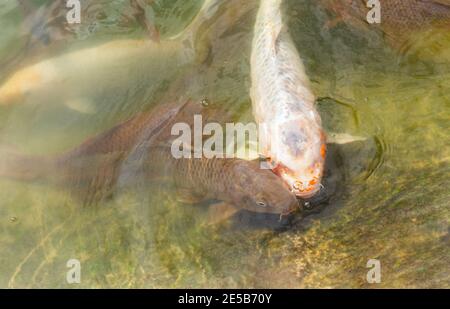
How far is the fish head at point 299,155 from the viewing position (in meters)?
3.65

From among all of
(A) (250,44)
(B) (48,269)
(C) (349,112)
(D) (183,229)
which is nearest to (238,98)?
(A) (250,44)

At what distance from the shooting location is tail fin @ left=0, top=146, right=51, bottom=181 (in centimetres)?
475

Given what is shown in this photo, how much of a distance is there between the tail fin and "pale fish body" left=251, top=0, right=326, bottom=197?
203 cm

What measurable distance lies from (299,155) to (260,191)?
1.27 feet

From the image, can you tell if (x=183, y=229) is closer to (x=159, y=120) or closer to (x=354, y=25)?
(x=159, y=120)

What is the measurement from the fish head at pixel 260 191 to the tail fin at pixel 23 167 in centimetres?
193

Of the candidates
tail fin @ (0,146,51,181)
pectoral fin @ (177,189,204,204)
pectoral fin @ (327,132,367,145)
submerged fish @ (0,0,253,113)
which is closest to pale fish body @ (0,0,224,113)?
submerged fish @ (0,0,253,113)

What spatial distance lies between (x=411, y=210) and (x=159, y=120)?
2269 millimetres

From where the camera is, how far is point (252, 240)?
382cm

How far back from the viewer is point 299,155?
12.0 feet

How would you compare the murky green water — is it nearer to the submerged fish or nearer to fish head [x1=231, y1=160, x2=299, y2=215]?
the submerged fish
